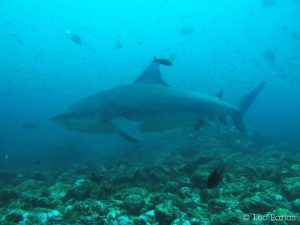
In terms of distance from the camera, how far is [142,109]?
303 inches

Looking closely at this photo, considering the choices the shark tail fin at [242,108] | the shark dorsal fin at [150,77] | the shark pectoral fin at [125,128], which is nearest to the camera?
the shark pectoral fin at [125,128]

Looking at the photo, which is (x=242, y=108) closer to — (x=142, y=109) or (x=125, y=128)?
(x=142, y=109)

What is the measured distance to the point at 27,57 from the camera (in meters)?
169

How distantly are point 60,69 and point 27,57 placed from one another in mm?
18789

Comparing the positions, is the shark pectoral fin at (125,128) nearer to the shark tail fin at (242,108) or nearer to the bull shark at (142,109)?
the bull shark at (142,109)

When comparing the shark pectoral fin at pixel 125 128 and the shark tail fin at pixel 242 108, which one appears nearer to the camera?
the shark pectoral fin at pixel 125 128

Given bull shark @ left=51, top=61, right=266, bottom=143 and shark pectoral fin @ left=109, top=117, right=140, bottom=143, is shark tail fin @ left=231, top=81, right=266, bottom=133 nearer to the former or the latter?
bull shark @ left=51, top=61, right=266, bottom=143

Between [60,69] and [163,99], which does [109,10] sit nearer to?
[60,69]

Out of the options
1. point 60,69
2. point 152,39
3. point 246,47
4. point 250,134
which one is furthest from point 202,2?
point 60,69

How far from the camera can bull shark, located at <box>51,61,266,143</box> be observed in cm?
762

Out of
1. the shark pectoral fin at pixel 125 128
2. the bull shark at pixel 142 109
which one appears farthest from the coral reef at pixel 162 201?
the bull shark at pixel 142 109

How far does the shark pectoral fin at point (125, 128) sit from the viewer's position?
663 cm

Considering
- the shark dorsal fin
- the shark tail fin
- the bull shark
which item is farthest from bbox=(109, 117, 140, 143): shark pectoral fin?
the shark tail fin

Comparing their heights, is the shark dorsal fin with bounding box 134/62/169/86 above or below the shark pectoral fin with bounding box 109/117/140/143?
above
